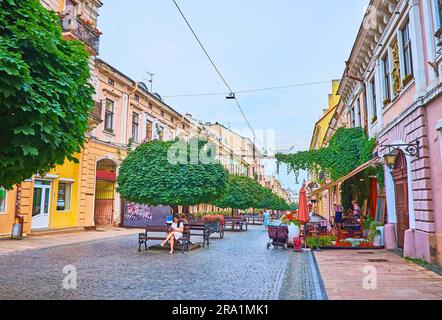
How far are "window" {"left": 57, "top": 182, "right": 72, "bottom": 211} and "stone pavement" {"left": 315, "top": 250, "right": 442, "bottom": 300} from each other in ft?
45.1

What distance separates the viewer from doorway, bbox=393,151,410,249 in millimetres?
11383

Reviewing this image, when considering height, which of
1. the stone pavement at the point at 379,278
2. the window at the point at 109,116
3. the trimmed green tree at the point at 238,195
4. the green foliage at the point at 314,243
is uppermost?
the window at the point at 109,116

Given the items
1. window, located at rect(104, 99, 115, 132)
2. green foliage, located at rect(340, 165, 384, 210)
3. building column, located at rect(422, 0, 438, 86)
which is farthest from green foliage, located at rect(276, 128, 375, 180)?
window, located at rect(104, 99, 115, 132)

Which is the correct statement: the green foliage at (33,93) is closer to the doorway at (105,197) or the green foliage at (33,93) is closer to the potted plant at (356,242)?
the potted plant at (356,242)

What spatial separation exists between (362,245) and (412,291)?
694 cm

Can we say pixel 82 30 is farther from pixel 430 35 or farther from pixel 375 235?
pixel 375 235

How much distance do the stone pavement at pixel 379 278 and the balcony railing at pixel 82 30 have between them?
15030 mm

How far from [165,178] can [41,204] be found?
27.8 ft

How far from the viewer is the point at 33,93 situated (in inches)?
202

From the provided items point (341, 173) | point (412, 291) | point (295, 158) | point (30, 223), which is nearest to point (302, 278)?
point (412, 291)

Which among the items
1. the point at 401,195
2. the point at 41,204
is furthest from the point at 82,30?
the point at 401,195

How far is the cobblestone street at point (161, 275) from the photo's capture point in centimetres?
640

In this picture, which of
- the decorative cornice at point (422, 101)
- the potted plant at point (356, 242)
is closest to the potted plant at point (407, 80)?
the decorative cornice at point (422, 101)

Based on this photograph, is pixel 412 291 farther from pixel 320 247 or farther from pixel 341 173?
pixel 341 173
